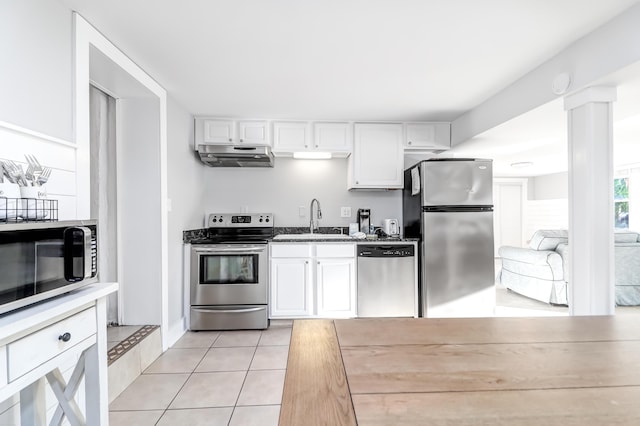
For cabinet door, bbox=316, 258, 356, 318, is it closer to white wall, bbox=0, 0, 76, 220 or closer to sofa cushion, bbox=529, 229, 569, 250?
white wall, bbox=0, 0, 76, 220

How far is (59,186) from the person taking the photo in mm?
1583

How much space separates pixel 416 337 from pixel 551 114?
253 cm

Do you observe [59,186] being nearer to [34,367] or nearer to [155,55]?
[34,367]

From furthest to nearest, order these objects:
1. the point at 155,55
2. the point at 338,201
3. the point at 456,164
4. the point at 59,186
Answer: the point at 338,201 < the point at 456,164 < the point at 155,55 < the point at 59,186

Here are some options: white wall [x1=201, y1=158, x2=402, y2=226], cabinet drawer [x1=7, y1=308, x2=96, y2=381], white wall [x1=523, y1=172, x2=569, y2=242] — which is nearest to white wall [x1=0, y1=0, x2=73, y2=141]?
cabinet drawer [x1=7, y1=308, x2=96, y2=381]

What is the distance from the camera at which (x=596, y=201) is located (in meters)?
1.97

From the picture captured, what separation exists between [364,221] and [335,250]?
72 cm

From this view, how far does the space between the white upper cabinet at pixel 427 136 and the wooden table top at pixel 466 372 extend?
115 inches

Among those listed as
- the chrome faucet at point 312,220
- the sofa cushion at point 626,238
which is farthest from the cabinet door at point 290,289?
the sofa cushion at point 626,238

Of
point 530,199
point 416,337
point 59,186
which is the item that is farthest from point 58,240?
point 530,199

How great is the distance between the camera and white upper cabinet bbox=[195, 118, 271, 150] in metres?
3.47

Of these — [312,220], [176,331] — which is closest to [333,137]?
[312,220]

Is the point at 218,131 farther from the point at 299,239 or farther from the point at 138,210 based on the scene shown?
the point at 299,239

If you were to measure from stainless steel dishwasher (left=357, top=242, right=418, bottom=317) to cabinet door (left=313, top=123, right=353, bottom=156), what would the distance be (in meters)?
1.14
